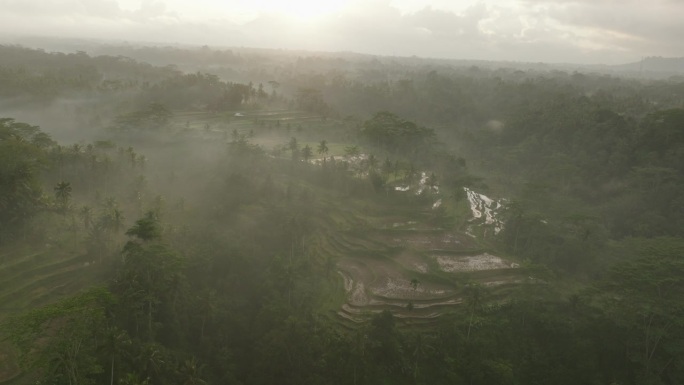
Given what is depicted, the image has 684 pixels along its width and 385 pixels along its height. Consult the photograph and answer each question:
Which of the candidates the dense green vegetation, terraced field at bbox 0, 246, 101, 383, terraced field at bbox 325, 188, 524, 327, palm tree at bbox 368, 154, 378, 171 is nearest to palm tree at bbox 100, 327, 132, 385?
the dense green vegetation

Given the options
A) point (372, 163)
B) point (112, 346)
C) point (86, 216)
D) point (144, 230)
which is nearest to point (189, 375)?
point (112, 346)

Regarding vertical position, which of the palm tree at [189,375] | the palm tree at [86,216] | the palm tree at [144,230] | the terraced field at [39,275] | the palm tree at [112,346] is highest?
the palm tree at [144,230]

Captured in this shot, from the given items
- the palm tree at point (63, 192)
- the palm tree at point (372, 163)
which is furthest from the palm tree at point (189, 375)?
the palm tree at point (372, 163)

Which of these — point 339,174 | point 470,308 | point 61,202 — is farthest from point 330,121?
point 470,308

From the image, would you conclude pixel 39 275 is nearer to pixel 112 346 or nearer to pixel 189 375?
pixel 112 346

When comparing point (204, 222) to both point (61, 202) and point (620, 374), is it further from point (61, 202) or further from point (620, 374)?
point (620, 374)

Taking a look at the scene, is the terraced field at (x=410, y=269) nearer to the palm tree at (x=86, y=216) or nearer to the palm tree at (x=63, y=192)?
the palm tree at (x=86, y=216)

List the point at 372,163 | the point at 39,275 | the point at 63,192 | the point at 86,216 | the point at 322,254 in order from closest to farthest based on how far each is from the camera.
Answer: the point at 39,275
the point at 63,192
the point at 86,216
the point at 322,254
the point at 372,163

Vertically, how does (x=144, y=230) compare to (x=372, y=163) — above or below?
below
